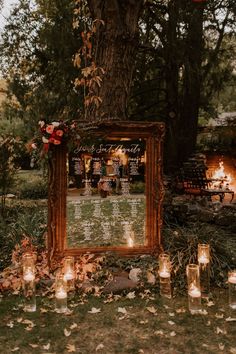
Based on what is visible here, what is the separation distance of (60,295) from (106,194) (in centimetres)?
180

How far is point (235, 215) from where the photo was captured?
803 centimetres

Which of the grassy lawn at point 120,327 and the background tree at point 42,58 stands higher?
the background tree at point 42,58

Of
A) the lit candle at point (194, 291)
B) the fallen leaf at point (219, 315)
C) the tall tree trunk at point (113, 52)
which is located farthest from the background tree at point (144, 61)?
the fallen leaf at point (219, 315)

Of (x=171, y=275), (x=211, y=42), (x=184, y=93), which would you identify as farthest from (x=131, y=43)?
(x=211, y=42)

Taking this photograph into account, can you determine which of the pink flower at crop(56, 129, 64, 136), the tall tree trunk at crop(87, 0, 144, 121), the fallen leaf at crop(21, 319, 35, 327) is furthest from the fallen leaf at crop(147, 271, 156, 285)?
the tall tree trunk at crop(87, 0, 144, 121)

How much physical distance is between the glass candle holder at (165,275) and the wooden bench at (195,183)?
670 cm

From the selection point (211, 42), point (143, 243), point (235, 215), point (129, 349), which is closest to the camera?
point (129, 349)

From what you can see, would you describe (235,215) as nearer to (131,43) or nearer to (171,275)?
(171,275)

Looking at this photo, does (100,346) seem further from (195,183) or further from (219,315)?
(195,183)

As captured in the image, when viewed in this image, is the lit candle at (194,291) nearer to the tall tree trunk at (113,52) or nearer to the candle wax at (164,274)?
the candle wax at (164,274)

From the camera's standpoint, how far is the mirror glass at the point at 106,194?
19.3 ft

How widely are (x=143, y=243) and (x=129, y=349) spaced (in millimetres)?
2409

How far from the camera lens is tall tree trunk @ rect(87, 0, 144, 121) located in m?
6.43

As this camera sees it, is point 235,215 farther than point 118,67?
Yes
